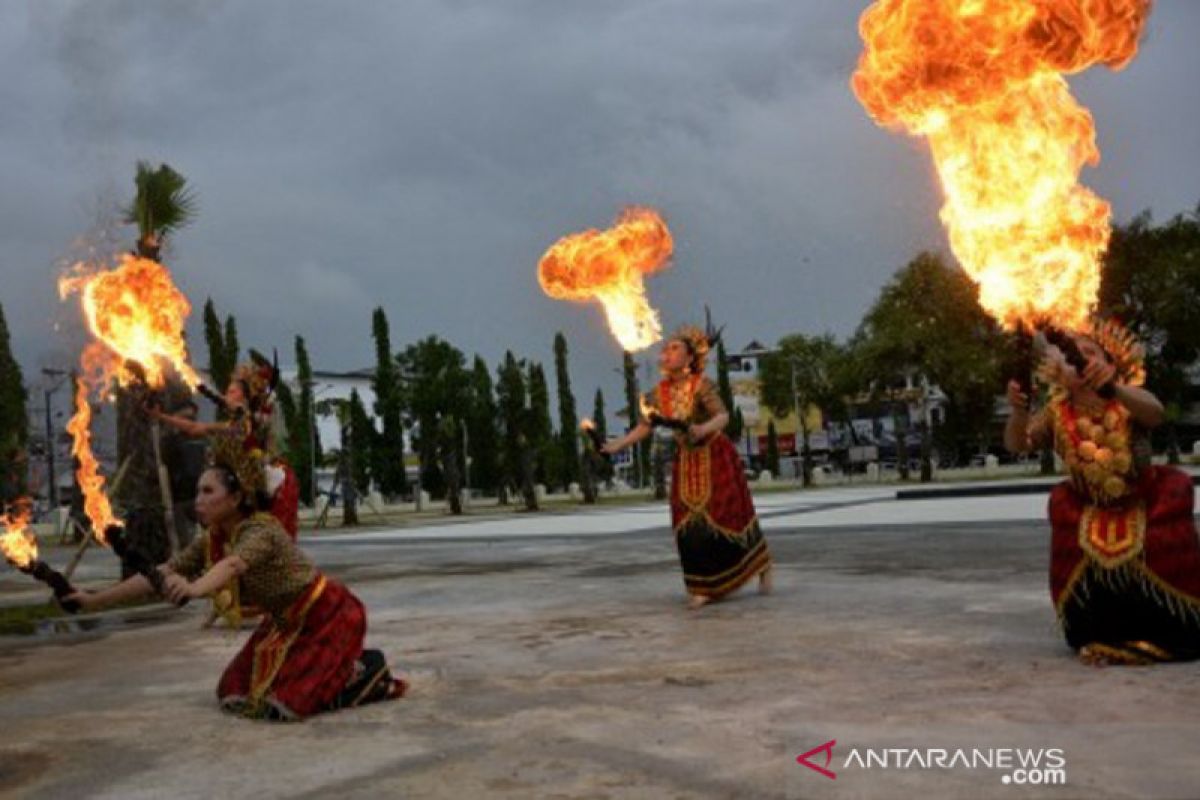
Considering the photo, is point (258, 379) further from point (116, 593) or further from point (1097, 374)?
point (1097, 374)

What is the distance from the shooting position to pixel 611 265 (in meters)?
10.7

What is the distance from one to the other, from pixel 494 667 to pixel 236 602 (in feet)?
6.44

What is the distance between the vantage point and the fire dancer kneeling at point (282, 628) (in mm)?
5352

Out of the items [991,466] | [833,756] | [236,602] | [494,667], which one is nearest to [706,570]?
[494,667]

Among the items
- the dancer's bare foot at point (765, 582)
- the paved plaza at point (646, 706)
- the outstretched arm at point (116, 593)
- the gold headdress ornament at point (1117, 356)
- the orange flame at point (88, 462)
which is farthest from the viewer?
the dancer's bare foot at point (765, 582)

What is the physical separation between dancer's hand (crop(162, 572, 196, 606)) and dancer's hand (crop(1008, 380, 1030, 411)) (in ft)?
13.5

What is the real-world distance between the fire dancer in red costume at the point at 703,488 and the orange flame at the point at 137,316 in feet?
14.0

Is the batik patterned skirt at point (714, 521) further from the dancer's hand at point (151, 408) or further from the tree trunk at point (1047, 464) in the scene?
the tree trunk at point (1047, 464)

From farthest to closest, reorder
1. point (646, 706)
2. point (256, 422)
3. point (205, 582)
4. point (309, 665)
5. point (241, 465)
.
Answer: point (256, 422)
point (241, 465)
point (309, 665)
point (646, 706)
point (205, 582)

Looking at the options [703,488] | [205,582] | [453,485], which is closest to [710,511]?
[703,488]

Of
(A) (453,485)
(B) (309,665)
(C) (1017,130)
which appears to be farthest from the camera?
(A) (453,485)

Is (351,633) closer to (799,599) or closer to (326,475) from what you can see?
(799,599)

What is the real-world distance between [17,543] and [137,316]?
19.7 ft

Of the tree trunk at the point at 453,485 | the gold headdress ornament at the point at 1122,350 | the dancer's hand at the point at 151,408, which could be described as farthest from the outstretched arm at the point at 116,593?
the tree trunk at the point at 453,485
